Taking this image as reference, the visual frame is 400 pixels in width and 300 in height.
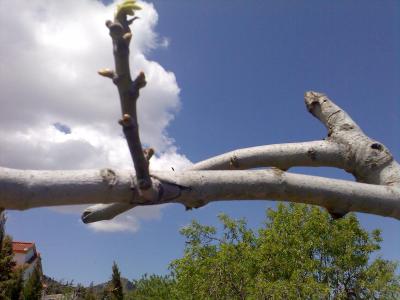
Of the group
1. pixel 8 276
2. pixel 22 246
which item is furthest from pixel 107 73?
pixel 22 246

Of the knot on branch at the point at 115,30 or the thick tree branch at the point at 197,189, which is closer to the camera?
the knot on branch at the point at 115,30

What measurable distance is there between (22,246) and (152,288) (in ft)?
52.6

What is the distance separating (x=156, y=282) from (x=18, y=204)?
34908 millimetres

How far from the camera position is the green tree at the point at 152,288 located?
32.2m

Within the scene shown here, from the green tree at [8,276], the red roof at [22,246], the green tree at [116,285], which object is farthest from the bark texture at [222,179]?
the red roof at [22,246]

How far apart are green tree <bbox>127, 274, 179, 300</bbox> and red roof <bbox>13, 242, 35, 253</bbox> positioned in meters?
11.8

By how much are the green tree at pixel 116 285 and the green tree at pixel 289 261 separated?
233 inches

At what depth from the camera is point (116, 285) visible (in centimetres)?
3006

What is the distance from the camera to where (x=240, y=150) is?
2113 millimetres

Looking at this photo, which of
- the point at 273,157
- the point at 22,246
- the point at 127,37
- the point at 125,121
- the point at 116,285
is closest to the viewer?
the point at 127,37

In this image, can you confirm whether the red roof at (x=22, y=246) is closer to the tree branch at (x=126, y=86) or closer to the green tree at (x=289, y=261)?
the green tree at (x=289, y=261)

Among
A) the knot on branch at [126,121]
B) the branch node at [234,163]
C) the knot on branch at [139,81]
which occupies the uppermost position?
the knot on branch at [139,81]

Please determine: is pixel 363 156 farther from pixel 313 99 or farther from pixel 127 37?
pixel 127 37

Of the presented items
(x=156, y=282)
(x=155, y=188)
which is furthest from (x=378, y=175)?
(x=156, y=282)
